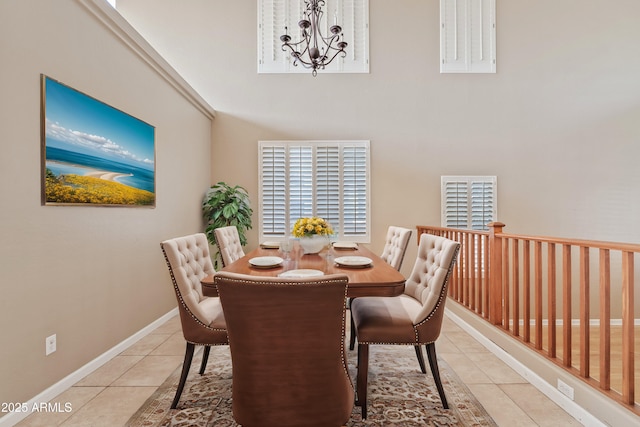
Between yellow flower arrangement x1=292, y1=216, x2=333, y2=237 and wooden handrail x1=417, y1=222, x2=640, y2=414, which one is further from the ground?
yellow flower arrangement x1=292, y1=216, x2=333, y2=237

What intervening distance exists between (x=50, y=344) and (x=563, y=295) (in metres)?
3.37

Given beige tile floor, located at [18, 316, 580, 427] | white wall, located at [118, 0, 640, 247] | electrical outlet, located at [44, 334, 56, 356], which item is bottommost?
beige tile floor, located at [18, 316, 580, 427]

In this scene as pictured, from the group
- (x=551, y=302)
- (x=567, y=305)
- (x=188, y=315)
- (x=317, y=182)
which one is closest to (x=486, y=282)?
(x=551, y=302)

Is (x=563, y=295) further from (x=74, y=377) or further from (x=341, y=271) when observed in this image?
(x=74, y=377)

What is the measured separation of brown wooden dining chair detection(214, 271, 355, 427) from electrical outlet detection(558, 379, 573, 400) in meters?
1.59

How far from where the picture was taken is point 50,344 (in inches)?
85.2

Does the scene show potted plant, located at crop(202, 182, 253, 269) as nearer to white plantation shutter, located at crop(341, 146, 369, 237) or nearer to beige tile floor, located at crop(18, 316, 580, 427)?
white plantation shutter, located at crop(341, 146, 369, 237)

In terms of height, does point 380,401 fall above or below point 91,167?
below

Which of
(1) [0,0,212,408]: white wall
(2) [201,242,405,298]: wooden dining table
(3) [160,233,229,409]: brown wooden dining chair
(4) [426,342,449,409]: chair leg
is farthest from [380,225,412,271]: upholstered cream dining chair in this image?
(1) [0,0,212,408]: white wall

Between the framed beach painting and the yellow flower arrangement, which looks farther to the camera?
the yellow flower arrangement

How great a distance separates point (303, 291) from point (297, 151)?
3983mm

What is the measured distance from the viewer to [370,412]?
2012mm

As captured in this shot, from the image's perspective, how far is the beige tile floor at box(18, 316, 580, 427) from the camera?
1.97m

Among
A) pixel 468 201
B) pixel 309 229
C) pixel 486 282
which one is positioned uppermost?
pixel 468 201
